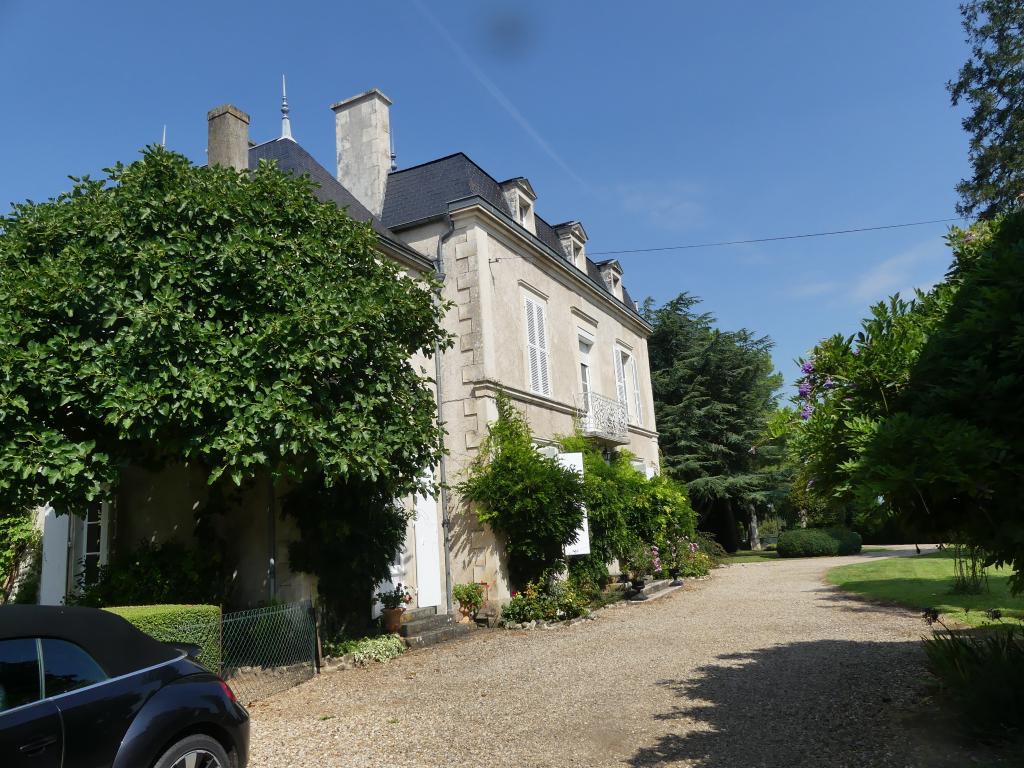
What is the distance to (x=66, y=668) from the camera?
339 cm

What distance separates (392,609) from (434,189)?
851cm

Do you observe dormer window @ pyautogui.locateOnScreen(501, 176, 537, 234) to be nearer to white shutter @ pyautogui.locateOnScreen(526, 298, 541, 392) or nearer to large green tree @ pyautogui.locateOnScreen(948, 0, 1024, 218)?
white shutter @ pyautogui.locateOnScreen(526, 298, 541, 392)

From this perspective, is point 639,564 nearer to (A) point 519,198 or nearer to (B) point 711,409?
(A) point 519,198

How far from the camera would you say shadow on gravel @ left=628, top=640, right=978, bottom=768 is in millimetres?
4590

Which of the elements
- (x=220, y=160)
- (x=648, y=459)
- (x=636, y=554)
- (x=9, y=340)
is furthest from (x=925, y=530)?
(x=648, y=459)

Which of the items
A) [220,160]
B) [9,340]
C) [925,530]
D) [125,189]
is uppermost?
[220,160]

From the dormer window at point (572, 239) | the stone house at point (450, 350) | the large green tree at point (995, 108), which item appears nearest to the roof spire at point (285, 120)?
the stone house at point (450, 350)

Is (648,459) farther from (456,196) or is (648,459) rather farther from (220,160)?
(220,160)

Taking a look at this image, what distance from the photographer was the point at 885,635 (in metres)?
8.43

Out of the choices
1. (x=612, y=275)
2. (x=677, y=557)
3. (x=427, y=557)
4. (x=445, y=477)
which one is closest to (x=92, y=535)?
(x=427, y=557)

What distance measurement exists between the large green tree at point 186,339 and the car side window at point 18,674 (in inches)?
142

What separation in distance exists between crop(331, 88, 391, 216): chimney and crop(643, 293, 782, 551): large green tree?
1681 centimetres

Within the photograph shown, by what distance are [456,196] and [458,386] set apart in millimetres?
3920

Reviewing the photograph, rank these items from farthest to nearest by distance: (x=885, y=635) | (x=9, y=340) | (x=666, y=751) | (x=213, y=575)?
(x=213, y=575) < (x=885, y=635) < (x=9, y=340) < (x=666, y=751)
